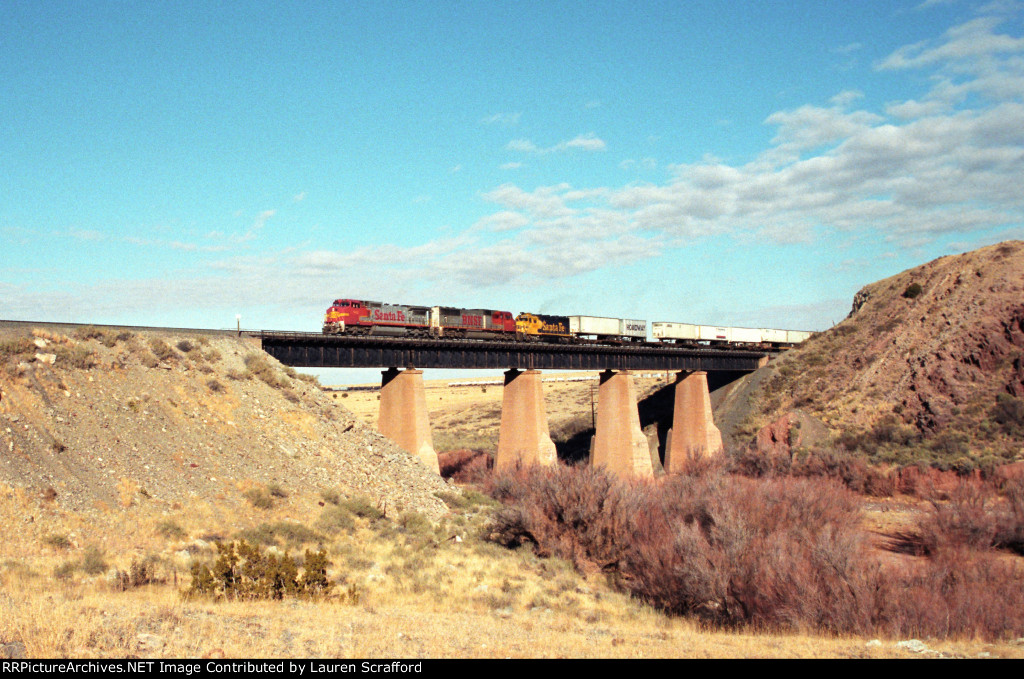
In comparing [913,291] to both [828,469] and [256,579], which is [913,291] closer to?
[828,469]

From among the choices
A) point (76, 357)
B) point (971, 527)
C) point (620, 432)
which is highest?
point (76, 357)

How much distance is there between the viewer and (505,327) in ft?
178

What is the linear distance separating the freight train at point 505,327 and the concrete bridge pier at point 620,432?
7.67 metres

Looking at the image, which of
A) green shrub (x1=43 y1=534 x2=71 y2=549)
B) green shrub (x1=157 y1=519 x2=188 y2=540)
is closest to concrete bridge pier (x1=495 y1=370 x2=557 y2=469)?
green shrub (x1=157 y1=519 x2=188 y2=540)

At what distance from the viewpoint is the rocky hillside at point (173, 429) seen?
22609 millimetres

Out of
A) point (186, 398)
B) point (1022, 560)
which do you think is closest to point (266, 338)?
point (186, 398)

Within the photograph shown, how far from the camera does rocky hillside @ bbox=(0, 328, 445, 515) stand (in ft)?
74.2

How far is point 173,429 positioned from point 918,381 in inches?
2126

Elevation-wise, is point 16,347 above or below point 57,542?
above

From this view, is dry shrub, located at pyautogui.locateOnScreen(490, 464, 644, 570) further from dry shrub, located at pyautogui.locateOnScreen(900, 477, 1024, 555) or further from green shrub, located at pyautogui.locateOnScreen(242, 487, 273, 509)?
dry shrub, located at pyautogui.locateOnScreen(900, 477, 1024, 555)

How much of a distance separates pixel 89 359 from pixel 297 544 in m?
13.1

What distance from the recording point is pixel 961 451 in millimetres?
43281

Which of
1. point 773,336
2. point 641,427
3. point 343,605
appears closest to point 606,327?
point 641,427

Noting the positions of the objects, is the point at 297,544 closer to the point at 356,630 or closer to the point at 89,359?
the point at 356,630
